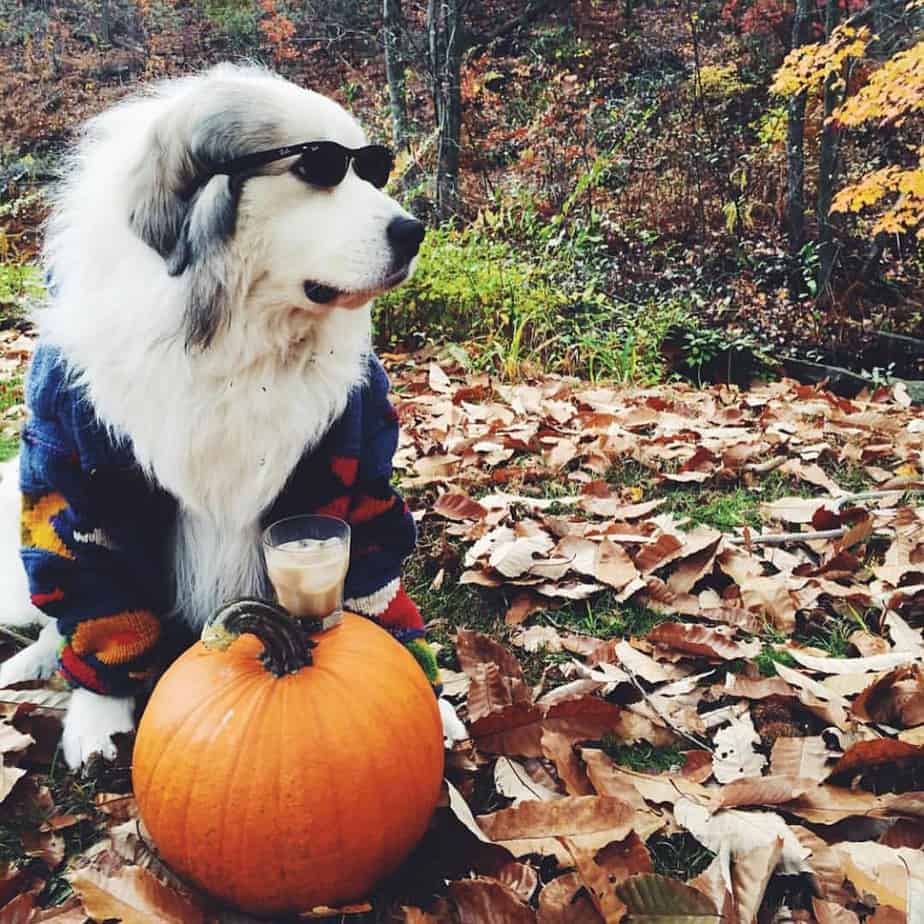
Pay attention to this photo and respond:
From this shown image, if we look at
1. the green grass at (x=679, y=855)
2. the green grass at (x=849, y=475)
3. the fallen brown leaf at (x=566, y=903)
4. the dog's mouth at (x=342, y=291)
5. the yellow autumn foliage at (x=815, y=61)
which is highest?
the yellow autumn foliage at (x=815, y=61)

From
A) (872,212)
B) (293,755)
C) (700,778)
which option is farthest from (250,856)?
(872,212)

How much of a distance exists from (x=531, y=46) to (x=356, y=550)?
15275 mm

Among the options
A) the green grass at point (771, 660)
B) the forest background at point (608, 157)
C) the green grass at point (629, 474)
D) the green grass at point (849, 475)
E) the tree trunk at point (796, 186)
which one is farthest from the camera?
the tree trunk at point (796, 186)

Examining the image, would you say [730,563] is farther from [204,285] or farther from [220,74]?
[220,74]

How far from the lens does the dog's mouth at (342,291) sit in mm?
1672

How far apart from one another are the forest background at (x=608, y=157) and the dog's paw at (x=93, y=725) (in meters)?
4.04

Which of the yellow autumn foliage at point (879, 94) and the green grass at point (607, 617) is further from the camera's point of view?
the yellow autumn foliage at point (879, 94)

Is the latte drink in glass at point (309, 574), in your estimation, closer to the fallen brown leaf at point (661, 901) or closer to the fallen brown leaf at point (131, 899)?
the fallen brown leaf at point (131, 899)

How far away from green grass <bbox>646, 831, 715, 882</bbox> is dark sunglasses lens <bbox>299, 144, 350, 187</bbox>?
142 centimetres

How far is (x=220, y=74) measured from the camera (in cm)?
180

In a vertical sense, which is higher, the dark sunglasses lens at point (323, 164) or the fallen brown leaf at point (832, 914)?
the dark sunglasses lens at point (323, 164)

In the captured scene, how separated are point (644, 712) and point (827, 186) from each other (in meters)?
9.19

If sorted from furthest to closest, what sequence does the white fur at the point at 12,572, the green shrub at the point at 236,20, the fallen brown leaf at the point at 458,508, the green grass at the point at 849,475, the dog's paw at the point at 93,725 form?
the green shrub at the point at 236,20 < the green grass at the point at 849,475 < the fallen brown leaf at the point at 458,508 < the white fur at the point at 12,572 < the dog's paw at the point at 93,725

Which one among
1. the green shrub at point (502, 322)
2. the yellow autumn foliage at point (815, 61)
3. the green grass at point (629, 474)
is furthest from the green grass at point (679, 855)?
the yellow autumn foliage at point (815, 61)
